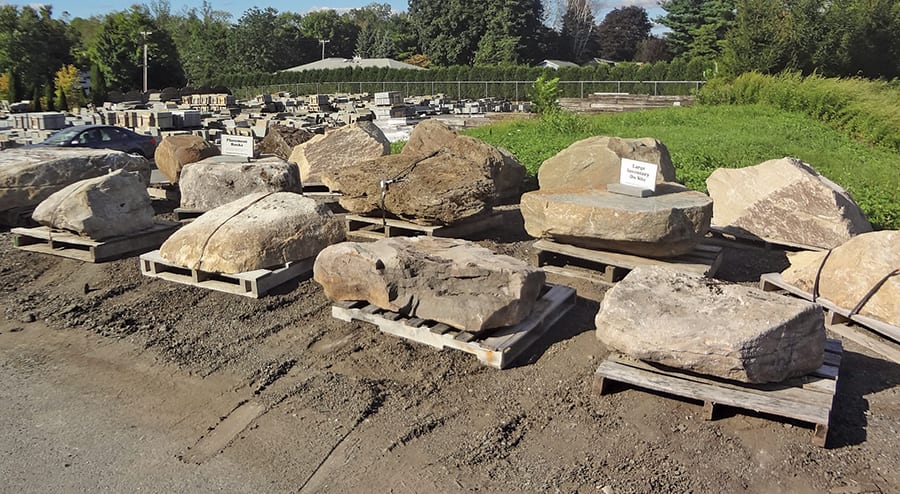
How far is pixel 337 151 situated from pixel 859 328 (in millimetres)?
7357

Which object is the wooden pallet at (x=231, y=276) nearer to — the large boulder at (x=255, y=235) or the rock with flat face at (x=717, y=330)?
the large boulder at (x=255, y=235)

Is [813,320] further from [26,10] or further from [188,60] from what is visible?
[188,60]

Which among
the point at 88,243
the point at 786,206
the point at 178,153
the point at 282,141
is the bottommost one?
the point at 88,243

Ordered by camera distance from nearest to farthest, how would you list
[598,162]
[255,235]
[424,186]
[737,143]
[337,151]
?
1. [255,235]
2. [424,186]
3. [598,162]
4. [337,151]
5. [737,143]

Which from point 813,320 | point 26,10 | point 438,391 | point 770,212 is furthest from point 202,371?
point 26,10

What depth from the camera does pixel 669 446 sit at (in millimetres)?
3789

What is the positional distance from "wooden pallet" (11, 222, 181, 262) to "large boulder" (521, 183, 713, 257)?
4674 mm

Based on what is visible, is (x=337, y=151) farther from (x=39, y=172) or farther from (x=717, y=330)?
(x=717, y=330)

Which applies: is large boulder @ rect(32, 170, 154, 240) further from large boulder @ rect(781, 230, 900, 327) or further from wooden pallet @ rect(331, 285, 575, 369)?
large boulder @ rect(781, 230, 900, 327)

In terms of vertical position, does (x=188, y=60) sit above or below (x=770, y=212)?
above

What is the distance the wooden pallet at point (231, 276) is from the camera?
616 cm

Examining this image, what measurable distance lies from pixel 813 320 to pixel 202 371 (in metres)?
4.14

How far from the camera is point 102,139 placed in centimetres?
1408

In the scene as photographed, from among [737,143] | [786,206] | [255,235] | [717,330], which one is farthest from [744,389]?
[737,143]
